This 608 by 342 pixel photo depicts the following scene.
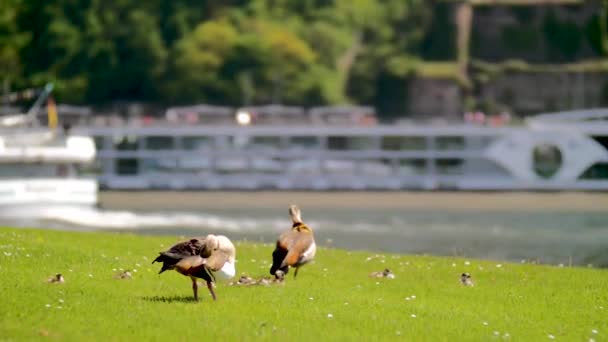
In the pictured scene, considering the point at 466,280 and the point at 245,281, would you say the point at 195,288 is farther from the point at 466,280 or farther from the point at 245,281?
the point at 466,280

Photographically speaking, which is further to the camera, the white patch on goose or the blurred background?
the blurred background

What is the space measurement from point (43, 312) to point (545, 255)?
31.2 meters

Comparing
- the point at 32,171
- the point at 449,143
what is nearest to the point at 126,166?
the point at 449,143

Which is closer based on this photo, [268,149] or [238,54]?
[268,149]

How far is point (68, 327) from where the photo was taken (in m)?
23.7

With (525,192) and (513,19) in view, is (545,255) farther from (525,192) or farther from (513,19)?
(513,19)

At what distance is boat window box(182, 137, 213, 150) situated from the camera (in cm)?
10138

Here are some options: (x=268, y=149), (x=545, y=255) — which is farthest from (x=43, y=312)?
(x=268, y=149)

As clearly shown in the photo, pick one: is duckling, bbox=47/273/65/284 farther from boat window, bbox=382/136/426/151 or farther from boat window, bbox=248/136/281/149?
boat window, bbox=248/136/281/149

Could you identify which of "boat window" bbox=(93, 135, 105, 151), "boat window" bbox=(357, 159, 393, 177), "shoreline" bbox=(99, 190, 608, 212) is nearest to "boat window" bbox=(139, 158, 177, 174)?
"boat window" bbox=(93, 135, 105, 151)

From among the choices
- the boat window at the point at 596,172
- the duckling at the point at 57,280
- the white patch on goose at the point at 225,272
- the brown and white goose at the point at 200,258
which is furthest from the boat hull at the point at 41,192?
the brown and white goose at the point at 200,258

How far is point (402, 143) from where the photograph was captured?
100m

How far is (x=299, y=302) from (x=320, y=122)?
252 ft

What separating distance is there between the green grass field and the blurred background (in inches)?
717
